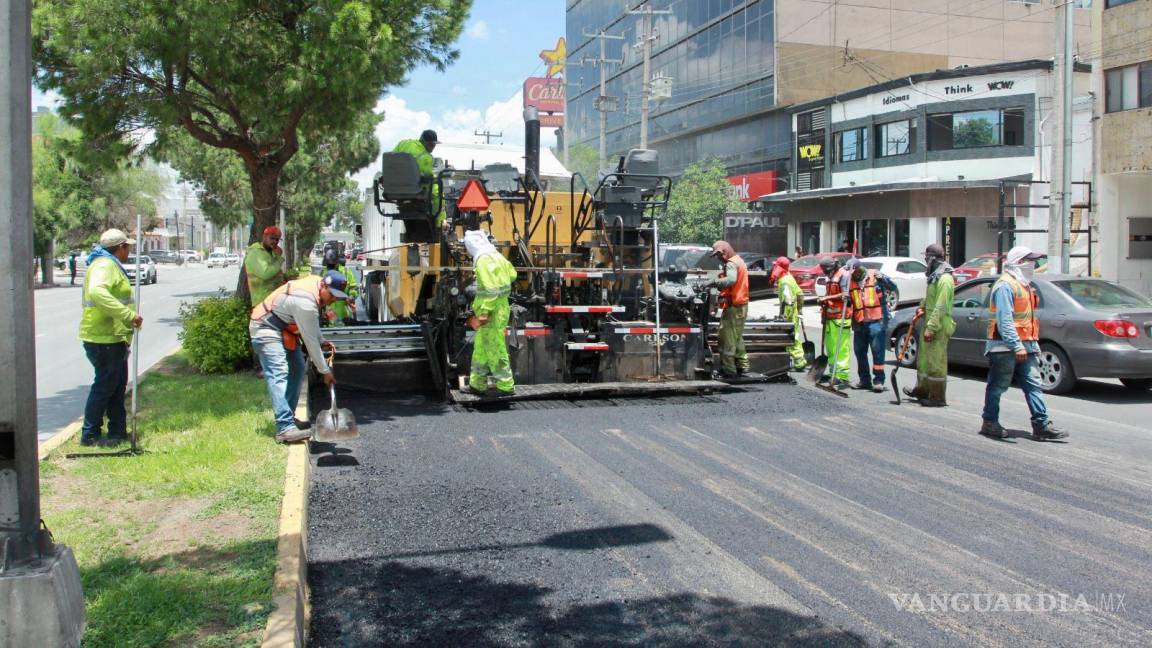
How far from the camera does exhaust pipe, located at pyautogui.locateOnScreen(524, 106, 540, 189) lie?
1075 centimetres

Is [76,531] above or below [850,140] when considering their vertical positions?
below

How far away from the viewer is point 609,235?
34.5 ft

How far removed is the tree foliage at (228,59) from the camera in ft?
30.6

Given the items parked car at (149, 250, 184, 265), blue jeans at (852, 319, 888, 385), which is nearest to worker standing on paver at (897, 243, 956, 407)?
blue jeans at (852, 319, 888, 385)

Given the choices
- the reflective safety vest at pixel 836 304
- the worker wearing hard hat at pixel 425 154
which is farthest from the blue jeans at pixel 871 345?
the worker wearing hard hat at pixel 425 154

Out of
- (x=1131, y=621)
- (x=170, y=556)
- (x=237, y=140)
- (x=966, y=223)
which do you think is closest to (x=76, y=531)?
(x=170, y=556)

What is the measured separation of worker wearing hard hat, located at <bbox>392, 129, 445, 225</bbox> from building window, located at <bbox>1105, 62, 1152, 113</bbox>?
A: 23016 mm

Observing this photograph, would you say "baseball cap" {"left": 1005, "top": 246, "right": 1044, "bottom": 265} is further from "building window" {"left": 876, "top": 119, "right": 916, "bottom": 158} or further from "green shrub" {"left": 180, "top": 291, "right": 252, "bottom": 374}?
"building window" {"left": 876, "top": 119, "right": 916, "bottom": 158}

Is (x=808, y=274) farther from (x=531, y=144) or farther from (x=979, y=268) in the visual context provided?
(x=531, y=144)

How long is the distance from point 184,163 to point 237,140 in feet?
A: 47.0

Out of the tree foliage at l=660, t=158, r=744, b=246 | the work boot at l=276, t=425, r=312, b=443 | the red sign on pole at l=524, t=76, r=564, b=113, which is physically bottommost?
the work boot at l=276, t=425, r=312, b=443

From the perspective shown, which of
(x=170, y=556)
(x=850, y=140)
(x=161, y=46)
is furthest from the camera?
(x=850, y=140)

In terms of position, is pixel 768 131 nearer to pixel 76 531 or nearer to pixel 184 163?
pixel 184 163

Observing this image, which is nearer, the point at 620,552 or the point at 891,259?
the point at 620,552
